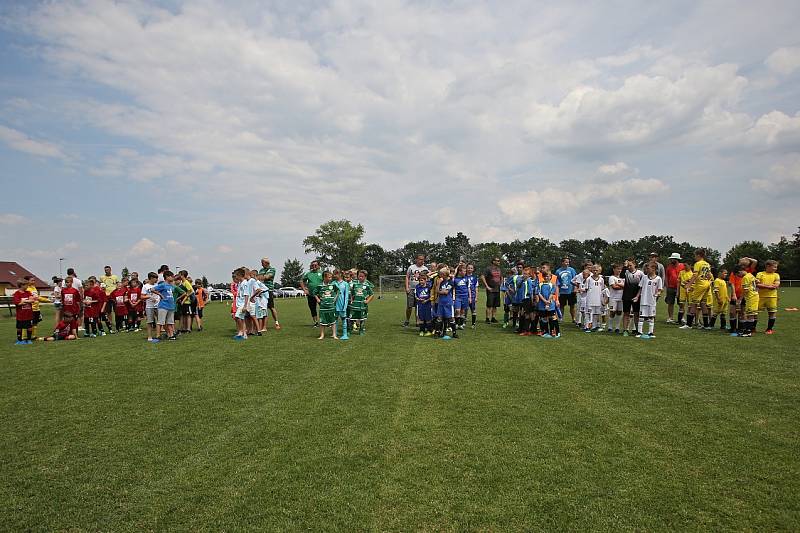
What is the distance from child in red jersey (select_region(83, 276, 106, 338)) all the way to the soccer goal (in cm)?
3285

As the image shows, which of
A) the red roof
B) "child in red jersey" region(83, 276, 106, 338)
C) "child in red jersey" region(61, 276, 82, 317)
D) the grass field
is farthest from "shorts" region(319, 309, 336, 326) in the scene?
the red roof

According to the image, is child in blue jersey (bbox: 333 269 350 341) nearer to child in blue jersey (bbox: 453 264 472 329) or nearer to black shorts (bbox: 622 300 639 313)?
child in blue jersey (bbox: 453 264 472 329)

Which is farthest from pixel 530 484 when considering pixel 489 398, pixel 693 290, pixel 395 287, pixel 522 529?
pixel 395 287

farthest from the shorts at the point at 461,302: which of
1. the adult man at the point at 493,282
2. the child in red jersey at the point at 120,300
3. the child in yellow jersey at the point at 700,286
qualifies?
the child in red jersey at the point at 120,300

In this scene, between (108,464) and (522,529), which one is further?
(108,464)

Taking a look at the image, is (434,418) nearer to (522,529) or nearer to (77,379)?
(522,529)

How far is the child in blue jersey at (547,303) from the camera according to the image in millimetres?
11953

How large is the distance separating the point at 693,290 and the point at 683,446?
1052 centimetres

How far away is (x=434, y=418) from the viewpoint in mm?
5512

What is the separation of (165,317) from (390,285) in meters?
35.9

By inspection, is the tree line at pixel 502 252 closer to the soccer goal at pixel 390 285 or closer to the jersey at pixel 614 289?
the soccer goal at pixel 390 285

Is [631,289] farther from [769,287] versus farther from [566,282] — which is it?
[769,287]

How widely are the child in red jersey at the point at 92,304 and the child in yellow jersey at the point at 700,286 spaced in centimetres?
1744

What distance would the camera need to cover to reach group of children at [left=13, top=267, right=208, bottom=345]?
1252cm
